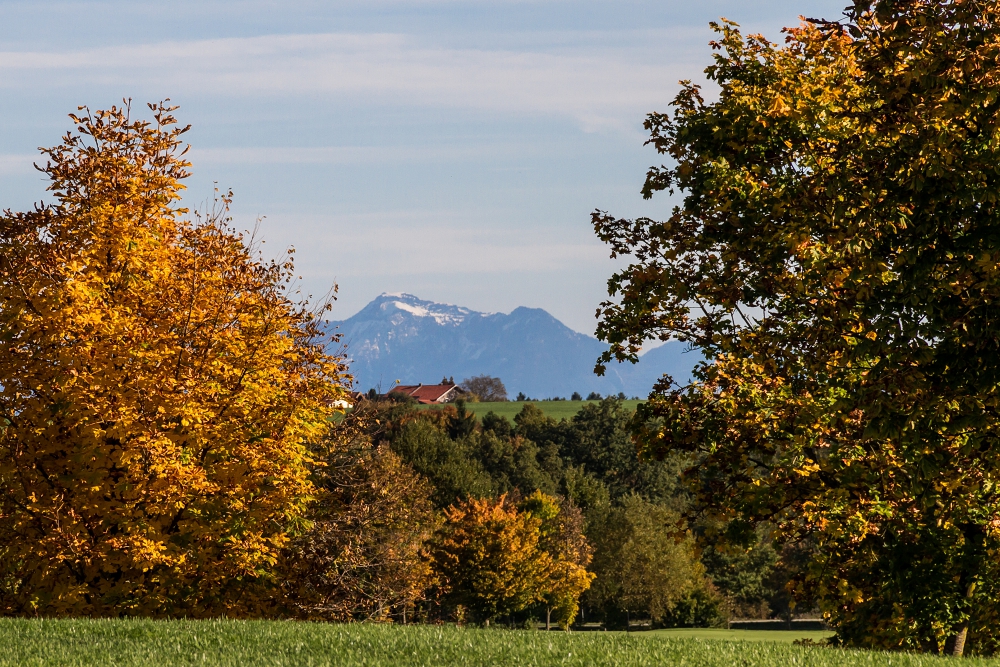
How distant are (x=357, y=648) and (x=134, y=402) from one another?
654 centimetres

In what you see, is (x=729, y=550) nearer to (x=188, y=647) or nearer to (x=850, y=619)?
(x=850, y=619)

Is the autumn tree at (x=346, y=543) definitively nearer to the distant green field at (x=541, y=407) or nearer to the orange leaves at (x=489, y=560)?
the orange leaves at (x=489, y=560)

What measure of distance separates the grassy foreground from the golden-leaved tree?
2918mm

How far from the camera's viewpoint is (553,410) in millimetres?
184250

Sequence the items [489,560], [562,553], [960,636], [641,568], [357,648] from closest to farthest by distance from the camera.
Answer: [357,648], [960,636], [489,560], [562,553], [641,568]

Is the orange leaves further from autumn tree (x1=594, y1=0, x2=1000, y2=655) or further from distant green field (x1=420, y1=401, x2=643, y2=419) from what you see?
distant green field (x1=420, y1=401, x2=643, y2=419)

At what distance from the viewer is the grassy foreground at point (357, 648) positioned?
38.2 ft

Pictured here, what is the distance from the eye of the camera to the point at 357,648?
1268 centimetres

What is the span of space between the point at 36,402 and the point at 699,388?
438 inches

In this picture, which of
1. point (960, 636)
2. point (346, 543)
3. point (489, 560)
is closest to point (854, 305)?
point (960, 636)

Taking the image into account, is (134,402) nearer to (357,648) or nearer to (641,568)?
(357,648)

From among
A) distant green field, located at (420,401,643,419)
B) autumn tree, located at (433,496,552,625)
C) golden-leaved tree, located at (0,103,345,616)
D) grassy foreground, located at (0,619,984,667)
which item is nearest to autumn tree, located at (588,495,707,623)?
autumn tree, located at (433,496,552,625)

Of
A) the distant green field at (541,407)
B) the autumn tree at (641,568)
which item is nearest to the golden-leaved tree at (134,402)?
the autumn tree at (641,568)

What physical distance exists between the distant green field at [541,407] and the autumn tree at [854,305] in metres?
144
